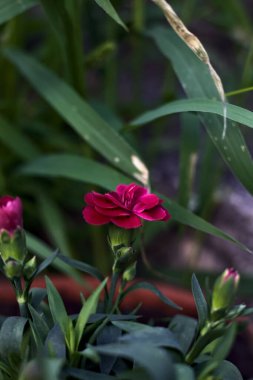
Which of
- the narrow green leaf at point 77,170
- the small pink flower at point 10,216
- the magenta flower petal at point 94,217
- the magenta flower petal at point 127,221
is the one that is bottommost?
the narrow green leaf at point 77,170

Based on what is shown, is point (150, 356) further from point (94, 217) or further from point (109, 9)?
point (109, 9)

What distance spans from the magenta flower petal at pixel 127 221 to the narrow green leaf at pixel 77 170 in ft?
0.83

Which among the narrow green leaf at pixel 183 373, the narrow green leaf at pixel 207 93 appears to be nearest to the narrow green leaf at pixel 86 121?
the narrow green leaf at pixel 207 93

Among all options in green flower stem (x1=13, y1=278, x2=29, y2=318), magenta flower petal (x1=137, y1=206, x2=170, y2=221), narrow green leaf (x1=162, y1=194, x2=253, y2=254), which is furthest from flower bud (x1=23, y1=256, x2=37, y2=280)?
narrow green leaf (x1=162, y1=194, x2=253, y2=254)

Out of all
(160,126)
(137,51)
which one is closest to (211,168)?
(160,126)

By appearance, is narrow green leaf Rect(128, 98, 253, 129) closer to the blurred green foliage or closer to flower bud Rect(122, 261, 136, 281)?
the blurred green foliage

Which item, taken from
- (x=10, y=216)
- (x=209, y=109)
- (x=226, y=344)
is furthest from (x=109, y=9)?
(x=226, y=344)

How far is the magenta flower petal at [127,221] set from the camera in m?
0.58

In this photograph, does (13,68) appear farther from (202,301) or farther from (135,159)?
(202,301)

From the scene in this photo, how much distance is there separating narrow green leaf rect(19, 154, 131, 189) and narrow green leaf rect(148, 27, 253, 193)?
141 mm

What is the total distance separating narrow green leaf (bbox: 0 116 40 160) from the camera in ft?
3.45

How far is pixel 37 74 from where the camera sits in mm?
979

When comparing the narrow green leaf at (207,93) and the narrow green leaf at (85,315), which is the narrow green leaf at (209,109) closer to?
the narrow green leaf at (207,93)

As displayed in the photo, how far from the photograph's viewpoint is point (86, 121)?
0.89 m
